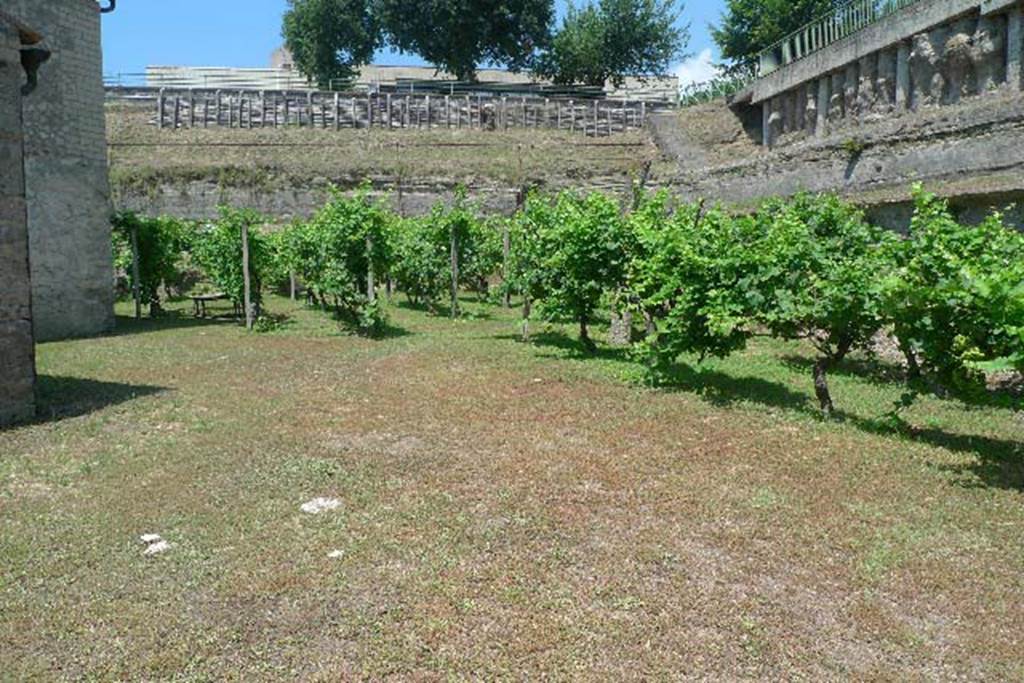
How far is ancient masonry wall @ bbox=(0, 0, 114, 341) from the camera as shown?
15.0 m

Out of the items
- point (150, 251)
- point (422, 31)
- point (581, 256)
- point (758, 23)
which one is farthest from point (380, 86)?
point (581, 256)

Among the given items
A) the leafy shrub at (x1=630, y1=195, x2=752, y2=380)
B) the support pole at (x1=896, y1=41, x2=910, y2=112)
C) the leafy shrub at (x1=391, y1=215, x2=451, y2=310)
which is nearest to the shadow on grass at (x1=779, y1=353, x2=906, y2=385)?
the leafy shrub at (x1=630, y1=195, x2=752, y2=380)

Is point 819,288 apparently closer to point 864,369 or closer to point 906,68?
point 864,369

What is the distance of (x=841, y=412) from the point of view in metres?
8.82

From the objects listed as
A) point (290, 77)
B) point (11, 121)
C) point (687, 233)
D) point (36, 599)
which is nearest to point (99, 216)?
point (11, 121)

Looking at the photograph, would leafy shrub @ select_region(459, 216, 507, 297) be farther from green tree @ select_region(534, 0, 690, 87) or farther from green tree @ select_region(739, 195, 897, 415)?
green tree @ select_region(534, 0, 690, 87)

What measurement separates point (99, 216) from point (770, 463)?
14.2 m

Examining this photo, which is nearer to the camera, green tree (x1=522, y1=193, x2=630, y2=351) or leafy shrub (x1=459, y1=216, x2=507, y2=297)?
green tree (x1=522, y1=193, x2=630, y2=351)

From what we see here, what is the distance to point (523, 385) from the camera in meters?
10.2

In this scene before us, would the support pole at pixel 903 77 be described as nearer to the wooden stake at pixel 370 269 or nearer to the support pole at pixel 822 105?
the support pole at pixel 822 105

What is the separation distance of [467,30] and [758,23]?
15.0m

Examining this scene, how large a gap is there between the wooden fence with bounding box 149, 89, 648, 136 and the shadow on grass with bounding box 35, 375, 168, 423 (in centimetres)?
2805

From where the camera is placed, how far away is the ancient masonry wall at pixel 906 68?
56.5 ft

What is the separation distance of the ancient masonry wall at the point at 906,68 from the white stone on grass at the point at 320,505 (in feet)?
53.8
